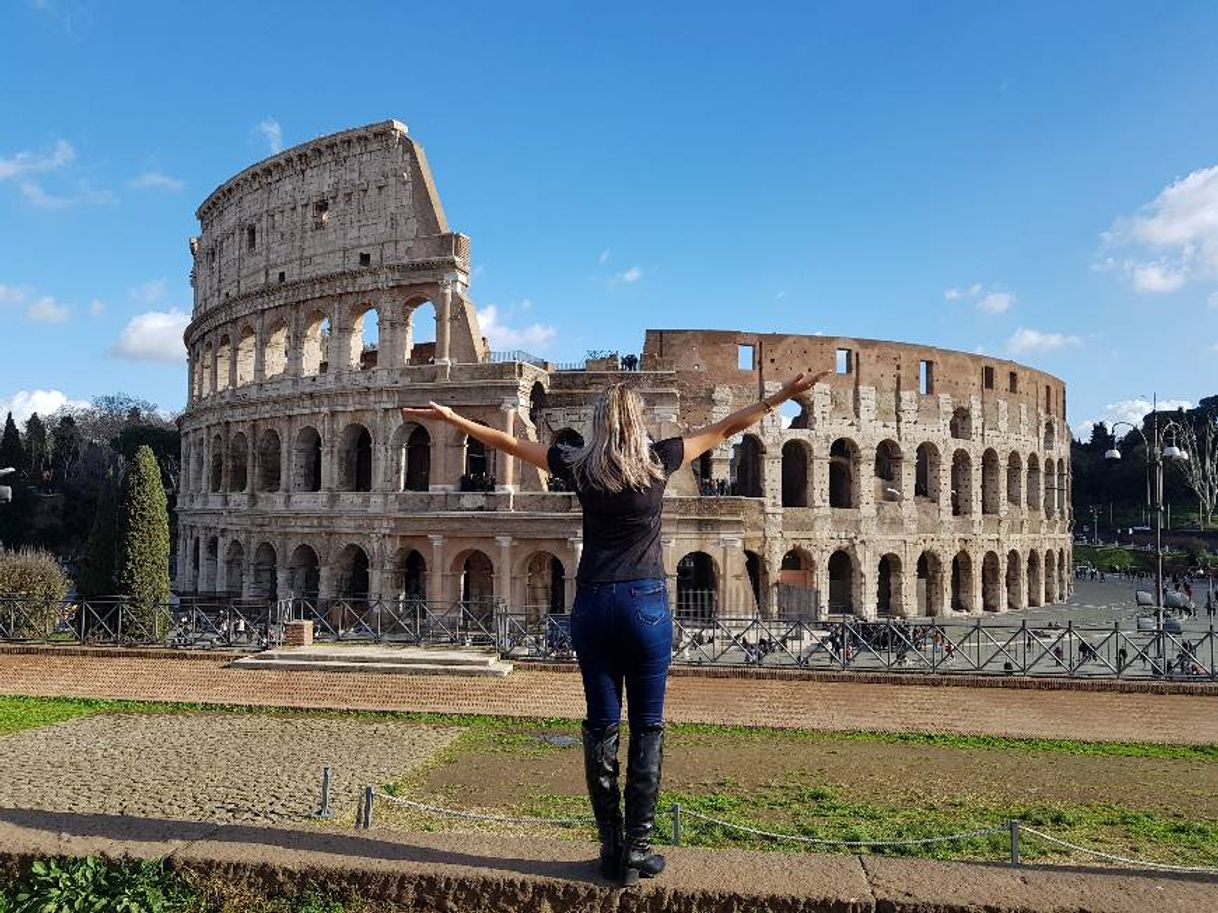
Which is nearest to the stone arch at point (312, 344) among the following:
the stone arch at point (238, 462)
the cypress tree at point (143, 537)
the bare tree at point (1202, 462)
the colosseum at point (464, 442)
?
the colosseum at point (464, 442)

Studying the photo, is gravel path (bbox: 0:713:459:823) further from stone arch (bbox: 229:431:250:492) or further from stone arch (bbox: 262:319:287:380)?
stone arch (bbox: 229:431:250:492)

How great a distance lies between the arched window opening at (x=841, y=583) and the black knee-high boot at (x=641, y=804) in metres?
29.4

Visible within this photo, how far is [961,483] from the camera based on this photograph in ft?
121

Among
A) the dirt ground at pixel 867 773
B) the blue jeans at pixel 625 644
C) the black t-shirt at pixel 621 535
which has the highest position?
the black t-shirt at pixel 621 535

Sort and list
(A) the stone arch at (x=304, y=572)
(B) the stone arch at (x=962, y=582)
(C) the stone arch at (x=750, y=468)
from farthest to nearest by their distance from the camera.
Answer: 1. (B) the stone arch at (x=962, y=582)
2. (C) the stone arch at (x=750, y=468)
3. (A) the stone arch at (x=304, y=572)

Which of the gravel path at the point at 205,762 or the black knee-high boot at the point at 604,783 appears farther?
the gravel path at the point at 205,762

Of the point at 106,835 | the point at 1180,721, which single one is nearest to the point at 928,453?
the point at 1180,721

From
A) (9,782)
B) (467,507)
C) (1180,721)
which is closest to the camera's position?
(9,782)

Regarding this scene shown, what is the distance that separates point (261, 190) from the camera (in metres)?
32.8

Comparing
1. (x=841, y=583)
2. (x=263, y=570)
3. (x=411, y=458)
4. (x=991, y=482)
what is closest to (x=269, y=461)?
(x=263, y=570)

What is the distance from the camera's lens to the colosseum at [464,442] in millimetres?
27594

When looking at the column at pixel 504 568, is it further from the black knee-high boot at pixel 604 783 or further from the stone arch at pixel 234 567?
the black knee-high boot at pixel 604 783

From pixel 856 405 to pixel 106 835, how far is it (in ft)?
104

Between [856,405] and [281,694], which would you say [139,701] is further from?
[856,405]
